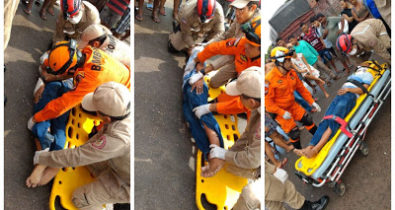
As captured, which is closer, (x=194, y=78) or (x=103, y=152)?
(x=103, y=152)

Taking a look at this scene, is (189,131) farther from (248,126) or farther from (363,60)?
(363,60)

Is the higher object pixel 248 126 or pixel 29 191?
pixel 248 126

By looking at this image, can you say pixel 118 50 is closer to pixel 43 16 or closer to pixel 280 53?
Result: pixel 43 16

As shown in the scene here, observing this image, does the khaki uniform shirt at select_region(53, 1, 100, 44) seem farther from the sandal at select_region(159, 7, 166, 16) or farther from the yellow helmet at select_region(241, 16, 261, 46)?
the yellow helmet at select_region(241, 16, 261, 46)

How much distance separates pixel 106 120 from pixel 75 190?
0.24 meters

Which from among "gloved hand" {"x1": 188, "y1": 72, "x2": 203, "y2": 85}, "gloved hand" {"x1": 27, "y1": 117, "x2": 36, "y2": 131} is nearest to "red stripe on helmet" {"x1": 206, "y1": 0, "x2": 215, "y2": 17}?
"gloved hand" {"x1": 188, "y1": 72, "x2": 203, "y2": 85}

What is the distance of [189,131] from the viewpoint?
5.25 feet

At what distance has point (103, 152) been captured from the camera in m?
1.42

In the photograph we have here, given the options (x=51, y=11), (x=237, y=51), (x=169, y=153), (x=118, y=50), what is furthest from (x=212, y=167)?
(x=51, y=11)

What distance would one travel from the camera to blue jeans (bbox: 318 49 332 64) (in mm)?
1480

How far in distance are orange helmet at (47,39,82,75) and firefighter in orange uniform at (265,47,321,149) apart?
1.98 ft

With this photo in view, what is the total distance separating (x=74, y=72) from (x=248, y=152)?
607 mm

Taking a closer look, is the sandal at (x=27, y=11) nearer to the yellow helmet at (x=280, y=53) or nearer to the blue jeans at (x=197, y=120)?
the blue jeans at (x=197, y=120)

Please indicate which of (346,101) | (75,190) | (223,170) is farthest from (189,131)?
(346,101)
